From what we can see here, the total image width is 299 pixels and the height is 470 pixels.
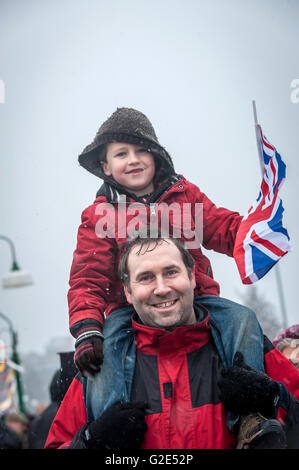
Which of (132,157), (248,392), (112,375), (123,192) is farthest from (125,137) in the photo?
(248,392)

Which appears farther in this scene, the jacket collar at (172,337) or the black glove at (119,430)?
the jacket collar at (172,337)

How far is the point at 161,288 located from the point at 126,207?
0.48 m

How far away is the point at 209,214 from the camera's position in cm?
246

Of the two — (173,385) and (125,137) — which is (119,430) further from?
(125,137)

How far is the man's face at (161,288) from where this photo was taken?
214 cm

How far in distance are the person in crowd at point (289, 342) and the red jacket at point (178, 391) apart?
2.66 feet

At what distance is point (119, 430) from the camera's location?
1.96 m

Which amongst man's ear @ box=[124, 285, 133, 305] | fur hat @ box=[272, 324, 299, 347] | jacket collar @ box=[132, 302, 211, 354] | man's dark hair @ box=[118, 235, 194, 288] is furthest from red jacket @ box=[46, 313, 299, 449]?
fur hat @ box=[272, 324, 299, 347]

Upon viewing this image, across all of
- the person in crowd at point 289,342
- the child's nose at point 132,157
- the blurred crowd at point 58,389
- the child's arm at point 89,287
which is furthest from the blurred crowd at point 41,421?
the person in crowd at point 289,342

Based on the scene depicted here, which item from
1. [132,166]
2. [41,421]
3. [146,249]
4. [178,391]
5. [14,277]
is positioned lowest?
[41,421]

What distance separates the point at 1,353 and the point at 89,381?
0.90 m

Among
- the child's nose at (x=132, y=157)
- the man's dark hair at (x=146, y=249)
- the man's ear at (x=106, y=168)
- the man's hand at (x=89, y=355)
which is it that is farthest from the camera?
the man's ear at (x=106, y=168)

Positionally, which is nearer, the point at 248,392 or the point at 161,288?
the point at 248,392

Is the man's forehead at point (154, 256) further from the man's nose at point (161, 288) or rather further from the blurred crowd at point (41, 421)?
the blurred crowd at point (41, 421)
